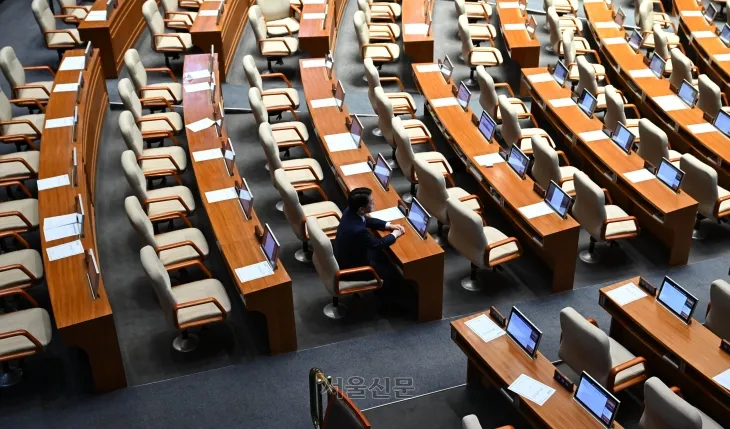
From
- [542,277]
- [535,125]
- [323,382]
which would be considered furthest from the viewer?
[535,125]

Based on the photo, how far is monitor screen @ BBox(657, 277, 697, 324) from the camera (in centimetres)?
581

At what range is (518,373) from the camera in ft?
18.1

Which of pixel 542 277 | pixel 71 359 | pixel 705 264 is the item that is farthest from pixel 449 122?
pixel 71 359

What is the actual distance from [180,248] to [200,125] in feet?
5.80

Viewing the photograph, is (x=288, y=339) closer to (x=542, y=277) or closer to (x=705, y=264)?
(x=542, y=277)

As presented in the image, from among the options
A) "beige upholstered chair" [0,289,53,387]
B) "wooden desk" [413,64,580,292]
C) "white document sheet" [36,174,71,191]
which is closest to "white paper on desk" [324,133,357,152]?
"wooden desk" [413,64,580,292]

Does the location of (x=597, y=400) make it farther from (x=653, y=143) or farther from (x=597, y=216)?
(x=653, y=143)

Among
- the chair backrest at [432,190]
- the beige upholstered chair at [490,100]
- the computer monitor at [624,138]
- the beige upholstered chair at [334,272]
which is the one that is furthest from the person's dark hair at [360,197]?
the beige upholstered chair at [490,100]

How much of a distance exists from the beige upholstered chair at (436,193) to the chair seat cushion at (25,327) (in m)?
3.16

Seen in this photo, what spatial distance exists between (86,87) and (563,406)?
233 inches

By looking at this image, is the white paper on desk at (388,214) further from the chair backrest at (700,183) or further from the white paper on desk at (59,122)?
the white paper on desk at (59,122)

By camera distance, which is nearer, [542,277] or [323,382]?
[323,382]

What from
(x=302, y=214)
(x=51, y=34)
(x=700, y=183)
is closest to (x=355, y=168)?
(x=302, y=214)

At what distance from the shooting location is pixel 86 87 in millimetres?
8836
